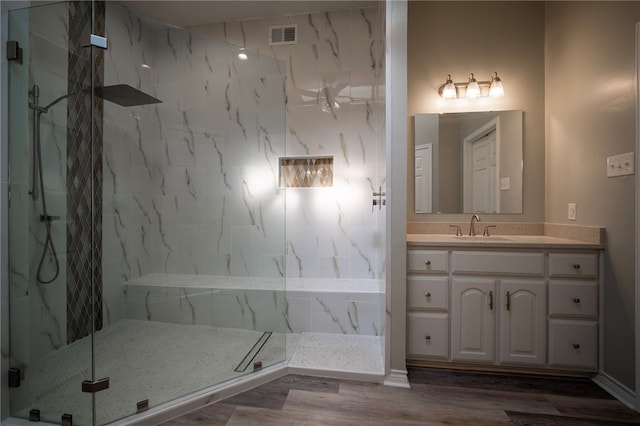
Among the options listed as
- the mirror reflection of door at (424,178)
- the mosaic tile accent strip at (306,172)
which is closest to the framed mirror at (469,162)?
the mirror reflection of door at (424,178)

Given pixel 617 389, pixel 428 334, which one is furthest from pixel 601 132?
pixel 428 334

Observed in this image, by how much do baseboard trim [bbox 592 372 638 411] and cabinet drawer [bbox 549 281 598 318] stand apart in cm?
36

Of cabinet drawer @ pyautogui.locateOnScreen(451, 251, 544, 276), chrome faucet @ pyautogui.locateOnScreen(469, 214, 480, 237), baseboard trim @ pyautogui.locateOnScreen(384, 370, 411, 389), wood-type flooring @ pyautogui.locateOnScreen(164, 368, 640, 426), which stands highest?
chrome faucet @ pyautogui.locateOnScreen(469, 214, 480, 237)

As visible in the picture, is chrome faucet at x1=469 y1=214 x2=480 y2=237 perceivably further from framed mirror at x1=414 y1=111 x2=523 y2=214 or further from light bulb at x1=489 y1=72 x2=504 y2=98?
light bulb at x1=489 y1=72 x2=504 y2=98

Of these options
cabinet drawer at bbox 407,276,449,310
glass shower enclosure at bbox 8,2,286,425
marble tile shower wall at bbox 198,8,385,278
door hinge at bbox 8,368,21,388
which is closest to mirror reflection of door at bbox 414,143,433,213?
marble tile shower wall at bbox 198,8,385,278

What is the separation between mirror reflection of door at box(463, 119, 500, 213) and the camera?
7.04ft

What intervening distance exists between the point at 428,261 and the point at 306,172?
1.45 metres

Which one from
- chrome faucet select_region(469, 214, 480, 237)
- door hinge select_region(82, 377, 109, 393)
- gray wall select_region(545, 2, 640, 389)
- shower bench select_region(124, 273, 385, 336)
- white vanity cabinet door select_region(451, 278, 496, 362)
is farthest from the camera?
chrome faucet select_region(469, 214, 480, 237)

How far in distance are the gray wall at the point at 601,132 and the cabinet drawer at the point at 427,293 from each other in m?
0.93

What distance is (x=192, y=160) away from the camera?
207 cm

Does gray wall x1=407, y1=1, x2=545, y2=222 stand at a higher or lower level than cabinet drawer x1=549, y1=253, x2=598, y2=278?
higher

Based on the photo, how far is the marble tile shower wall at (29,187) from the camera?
1.42 metres

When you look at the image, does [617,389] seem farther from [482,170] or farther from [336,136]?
[336,136]

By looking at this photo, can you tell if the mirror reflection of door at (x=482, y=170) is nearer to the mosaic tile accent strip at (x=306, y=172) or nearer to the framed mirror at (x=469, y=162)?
the framed mirror at (x=469, y=162)
